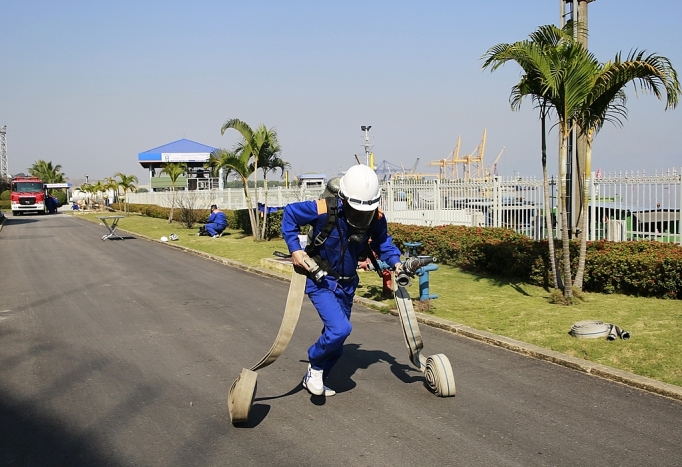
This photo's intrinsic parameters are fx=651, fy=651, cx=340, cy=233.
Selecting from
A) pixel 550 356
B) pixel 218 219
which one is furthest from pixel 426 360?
pixel 218 219

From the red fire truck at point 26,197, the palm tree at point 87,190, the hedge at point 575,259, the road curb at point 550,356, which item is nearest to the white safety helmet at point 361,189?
the road curb at point 550,356

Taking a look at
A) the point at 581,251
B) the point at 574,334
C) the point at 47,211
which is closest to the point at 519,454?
the point at 574,334

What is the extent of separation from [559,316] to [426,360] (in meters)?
3.73

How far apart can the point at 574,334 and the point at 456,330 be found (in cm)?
140

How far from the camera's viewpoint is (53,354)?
717 centimetres

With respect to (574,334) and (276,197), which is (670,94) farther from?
(276,197)

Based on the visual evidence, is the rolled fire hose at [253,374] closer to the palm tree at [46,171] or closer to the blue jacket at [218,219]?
the blue jacket at [218,219]

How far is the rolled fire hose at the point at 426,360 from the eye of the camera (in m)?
5.44

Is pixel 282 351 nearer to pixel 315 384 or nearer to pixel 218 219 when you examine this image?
pixel 315 384

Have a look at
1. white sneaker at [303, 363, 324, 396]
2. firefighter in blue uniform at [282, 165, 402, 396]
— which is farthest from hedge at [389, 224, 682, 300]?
white sneaker at [303, 363, 324, 396]

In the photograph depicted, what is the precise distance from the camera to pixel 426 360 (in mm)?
5695

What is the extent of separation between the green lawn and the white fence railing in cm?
→ 193

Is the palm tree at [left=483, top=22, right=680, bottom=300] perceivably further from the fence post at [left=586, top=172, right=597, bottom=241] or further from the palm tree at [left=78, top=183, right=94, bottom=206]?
the palm tree at [left=78, top=183, right=94, bottom=206]

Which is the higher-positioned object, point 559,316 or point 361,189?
point 361,189
